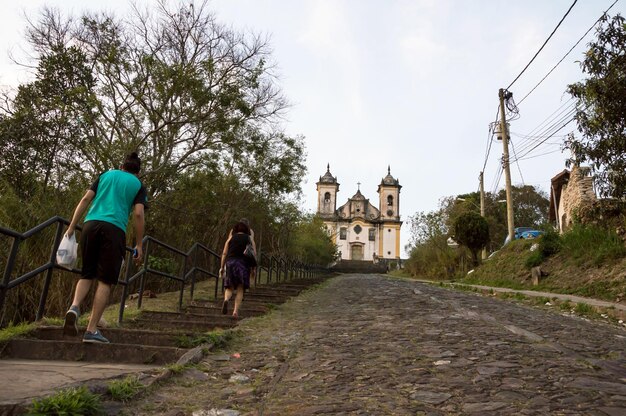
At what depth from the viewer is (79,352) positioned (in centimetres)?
389

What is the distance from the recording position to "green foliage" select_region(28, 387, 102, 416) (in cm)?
230

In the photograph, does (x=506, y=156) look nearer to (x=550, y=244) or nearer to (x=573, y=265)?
(x=550, y=244)

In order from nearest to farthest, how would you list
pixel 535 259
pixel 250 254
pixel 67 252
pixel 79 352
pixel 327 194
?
pixel 79 352, pixel 67 252, pixel 250 254, pixel 535 259, pixel 327 194

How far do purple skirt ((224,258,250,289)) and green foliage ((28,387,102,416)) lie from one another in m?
4.43

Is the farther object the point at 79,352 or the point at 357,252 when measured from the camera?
the point at 357,252

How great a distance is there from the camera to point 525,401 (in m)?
2.86

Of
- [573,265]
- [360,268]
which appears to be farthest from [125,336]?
[360,268]

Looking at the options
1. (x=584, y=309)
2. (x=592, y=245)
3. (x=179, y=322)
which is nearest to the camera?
(x=179, y=322)

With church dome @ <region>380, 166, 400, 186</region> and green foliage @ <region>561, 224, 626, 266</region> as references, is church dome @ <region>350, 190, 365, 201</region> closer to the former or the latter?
church dome @ <region>380, 166, 400, 186</region>

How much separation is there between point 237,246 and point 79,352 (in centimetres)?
346

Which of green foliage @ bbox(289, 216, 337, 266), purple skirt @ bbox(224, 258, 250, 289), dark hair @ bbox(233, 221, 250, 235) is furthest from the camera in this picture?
green foliage @ bbox(289, 216, 337, 266)

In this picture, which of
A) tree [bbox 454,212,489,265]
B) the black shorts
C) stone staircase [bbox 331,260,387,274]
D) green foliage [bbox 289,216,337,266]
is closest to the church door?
stone staircase [bbox 331,260,387,274]

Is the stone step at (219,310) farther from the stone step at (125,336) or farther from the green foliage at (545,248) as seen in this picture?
the green foliage at (545,248)

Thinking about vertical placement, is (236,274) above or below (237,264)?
below
